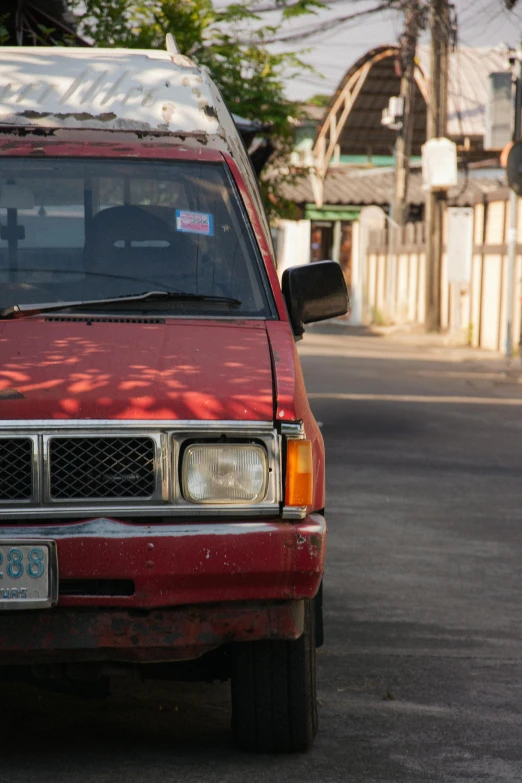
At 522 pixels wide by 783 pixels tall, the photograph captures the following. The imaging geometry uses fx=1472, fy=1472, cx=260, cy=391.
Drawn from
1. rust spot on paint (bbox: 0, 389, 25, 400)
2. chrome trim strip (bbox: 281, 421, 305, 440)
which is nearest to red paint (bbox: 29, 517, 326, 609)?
chrome trim strip (bbox: 281, 421, 305, 440)

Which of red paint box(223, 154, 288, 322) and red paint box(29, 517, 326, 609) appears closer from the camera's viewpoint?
red paint box(29, 517, 326, 609)

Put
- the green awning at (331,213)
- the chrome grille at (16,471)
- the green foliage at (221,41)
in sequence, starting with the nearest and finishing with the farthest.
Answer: the chrome grille at (16,471) → the green foliage at (221,41) → the green awning at (331,213)

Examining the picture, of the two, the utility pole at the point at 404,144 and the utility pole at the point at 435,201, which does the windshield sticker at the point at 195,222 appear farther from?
the utility pole at the point at 404,144

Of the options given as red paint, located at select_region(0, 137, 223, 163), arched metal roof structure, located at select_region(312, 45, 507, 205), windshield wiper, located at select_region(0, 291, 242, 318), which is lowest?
windshield wiper, located at select_region(0, 291, 242, 318)

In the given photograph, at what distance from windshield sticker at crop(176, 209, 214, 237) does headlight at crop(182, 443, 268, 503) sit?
139 cm

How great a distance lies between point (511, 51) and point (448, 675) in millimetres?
19412

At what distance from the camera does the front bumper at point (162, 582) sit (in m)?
4.21

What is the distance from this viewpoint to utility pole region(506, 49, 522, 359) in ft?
74.0

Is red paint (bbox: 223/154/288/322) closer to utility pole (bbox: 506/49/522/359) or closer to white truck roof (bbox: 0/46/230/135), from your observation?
white truck roof (bbox: 0/46/230/135)

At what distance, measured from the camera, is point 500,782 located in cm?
450

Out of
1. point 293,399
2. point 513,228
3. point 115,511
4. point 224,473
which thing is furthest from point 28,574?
point 513,228

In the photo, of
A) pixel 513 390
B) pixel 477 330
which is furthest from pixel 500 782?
pixel 477 330

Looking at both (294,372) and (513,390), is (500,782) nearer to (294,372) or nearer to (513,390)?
(294,372)

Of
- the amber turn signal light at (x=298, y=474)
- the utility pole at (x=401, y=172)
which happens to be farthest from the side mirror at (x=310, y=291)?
the utility pole at (x=401, y=172)
